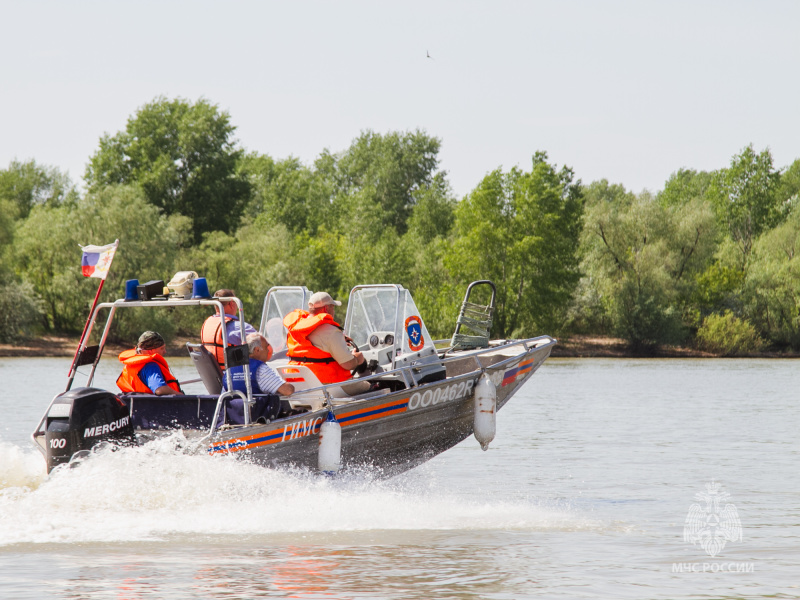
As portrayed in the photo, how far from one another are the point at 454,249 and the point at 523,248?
135 inches

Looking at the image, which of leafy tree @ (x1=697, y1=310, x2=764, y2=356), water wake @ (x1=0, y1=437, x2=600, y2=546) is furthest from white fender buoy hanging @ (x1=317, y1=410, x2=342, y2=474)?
leafy tree @ (x1=697, y1=310, x2=764, y2=356)

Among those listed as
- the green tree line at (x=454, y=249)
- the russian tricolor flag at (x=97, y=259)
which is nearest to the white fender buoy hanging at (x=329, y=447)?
the russian tricolor flag at (x=97, y=259)

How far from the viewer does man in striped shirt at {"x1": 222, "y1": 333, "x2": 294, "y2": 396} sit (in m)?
8.32

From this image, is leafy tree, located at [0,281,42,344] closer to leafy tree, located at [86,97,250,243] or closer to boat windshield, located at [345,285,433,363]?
leafy tree, located at [86,97,250,243]

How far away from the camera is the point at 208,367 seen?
8.46 meters

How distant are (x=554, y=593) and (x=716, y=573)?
138 centimetres

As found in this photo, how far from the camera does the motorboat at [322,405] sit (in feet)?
25.7

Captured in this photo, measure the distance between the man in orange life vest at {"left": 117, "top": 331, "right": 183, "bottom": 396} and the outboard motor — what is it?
23.5 inches

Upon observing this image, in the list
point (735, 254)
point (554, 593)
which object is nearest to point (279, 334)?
A: point (554, 593)

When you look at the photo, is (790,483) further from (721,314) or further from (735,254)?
(735,254)

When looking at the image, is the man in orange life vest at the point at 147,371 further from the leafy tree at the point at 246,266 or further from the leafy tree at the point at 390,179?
the leafy tree at the point at 390,179

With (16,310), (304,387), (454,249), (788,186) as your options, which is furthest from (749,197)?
(304,387)

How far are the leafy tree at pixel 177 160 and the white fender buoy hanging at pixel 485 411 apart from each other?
48.8 meters

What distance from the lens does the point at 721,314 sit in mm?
48594
